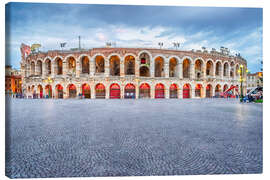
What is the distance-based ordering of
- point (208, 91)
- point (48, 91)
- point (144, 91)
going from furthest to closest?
point (208, 91), point (48, 91), point (144, 91)

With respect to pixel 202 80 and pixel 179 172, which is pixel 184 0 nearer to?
pixel 179 172

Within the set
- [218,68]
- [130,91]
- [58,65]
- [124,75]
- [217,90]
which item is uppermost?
[58,65]

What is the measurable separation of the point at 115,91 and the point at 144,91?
6.17 meters

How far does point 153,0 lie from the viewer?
455 cm

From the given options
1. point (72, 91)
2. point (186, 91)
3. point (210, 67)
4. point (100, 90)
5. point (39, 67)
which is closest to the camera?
point (100, 90)

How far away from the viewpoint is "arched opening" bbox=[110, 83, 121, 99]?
82.6ft

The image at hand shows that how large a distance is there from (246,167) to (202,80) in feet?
90.1

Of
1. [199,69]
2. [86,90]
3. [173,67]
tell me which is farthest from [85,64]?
[199,69]

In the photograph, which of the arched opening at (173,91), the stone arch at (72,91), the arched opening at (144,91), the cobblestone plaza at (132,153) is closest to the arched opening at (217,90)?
the arched opening at (173,91)

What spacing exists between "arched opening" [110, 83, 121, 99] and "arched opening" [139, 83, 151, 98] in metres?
4.66

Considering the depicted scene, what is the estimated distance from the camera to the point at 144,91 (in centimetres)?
2602

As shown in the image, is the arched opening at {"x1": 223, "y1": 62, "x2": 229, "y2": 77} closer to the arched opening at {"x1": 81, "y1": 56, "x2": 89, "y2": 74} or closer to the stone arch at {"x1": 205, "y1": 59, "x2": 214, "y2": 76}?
Result: the stone arch at {"x1": 205, "y1": 59, "x2": 214, "y2": 76}

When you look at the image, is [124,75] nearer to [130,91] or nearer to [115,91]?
[130,91]

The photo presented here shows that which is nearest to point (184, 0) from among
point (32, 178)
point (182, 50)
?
point (32, 178)
